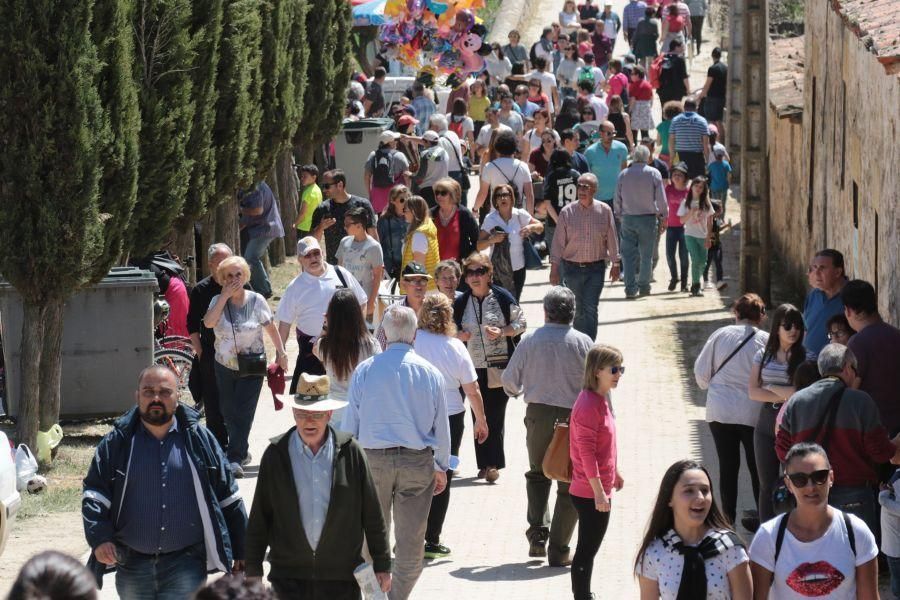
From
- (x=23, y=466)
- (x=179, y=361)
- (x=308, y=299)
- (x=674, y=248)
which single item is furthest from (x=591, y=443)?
(x=674, y=248)

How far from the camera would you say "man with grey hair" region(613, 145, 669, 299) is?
61.5ft

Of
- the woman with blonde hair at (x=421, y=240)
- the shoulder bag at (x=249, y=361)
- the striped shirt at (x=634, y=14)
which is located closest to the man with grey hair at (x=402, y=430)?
the shoulder bag at (x=249, y=361)

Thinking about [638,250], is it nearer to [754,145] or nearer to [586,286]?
[754,145]

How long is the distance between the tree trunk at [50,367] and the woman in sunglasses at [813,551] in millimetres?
7584

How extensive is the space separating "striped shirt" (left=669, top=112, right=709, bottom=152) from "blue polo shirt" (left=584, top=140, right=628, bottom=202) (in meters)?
2.99

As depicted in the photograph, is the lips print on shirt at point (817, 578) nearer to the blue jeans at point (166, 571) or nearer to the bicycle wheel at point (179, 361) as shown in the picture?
the blue jeans at point (166, 571)

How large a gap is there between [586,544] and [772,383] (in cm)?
176

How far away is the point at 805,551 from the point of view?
671cm

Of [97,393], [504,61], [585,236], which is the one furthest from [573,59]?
[97,393]

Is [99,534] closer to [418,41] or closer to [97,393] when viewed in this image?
[97,393]

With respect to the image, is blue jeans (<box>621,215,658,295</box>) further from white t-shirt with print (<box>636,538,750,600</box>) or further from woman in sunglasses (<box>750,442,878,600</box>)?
white t-shirt with print (<box>636,538,750,600</box>)

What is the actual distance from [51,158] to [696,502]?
23.4ft

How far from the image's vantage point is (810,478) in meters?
6.78

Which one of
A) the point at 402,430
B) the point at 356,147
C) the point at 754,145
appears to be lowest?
the point at 402,430
